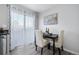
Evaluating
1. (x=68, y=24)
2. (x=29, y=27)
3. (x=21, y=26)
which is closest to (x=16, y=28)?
(x=21, y=26)

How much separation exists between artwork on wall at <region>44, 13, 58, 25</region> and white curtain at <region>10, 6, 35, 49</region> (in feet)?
1.09

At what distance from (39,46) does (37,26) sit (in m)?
0.56

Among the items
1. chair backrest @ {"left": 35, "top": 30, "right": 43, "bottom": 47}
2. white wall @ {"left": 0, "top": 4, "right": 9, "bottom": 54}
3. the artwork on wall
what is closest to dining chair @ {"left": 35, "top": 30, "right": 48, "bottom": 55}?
chair backrest @ {"left": 35, "top": 30, "right": 43, "bottom": 47}

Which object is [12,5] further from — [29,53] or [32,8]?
[29,53]

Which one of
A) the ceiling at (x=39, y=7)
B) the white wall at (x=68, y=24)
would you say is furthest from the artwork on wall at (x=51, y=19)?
the ceiling at (x=39, y=7)

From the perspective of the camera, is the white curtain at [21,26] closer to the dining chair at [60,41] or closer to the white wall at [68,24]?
the white wall at [68,24]

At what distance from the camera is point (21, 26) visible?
6.29 ft

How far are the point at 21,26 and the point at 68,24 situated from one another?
1.18 metres

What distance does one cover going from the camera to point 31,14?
196 cm

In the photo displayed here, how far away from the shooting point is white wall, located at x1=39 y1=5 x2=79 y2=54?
1.88 metres

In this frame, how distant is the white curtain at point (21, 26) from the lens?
6.07 feet
